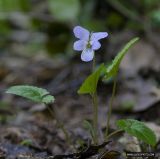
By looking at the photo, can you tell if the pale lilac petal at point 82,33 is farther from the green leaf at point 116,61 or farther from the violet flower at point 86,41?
the green leaf at point 116,61

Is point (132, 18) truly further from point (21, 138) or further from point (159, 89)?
point (21, 138)

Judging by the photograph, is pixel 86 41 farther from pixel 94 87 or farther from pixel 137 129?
pixel 137 129

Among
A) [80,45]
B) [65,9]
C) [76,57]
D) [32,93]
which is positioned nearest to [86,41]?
[80,45]

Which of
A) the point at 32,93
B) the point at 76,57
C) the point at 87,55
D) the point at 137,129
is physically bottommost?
the point at 137,129

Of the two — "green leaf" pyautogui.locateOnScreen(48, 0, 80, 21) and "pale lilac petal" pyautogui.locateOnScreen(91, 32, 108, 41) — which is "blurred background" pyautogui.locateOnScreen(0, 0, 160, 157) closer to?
"green leaf" pyautogui.locateOnScreen(48, 0, 80, 21)

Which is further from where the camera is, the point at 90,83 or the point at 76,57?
the point at 76,57

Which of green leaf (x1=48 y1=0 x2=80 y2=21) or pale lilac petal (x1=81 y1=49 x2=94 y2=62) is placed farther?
green leaf (x1=48 y1=0 x2=80 y2=21)

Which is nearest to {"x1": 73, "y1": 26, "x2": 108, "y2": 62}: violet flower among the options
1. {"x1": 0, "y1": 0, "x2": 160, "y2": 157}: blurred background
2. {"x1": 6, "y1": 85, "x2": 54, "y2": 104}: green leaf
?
{"x1": 6, "y1": 85, "x2": 54, "y2": 104}: green leaf
